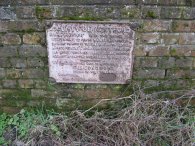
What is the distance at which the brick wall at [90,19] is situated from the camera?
110 inches

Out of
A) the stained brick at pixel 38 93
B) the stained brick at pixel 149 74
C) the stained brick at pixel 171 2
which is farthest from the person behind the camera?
the stained brick at pixel 38 93

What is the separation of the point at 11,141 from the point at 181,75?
1.84 m

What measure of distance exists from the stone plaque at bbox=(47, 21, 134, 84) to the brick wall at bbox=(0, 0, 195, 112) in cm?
7

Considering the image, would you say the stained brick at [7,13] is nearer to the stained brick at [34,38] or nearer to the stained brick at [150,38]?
the stained brick at [34,38]

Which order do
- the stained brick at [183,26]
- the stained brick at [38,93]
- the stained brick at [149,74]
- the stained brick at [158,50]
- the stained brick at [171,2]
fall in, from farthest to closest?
the stained brick at [38,93], the stained brick at [149,74], the stained brick at [158,50], the stained brick at [183,26], the stained brick at [171,2]

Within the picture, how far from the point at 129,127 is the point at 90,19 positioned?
111cm

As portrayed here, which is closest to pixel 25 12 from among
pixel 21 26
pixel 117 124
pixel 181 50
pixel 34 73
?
pixel 21 26

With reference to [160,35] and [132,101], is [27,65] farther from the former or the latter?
[160,35]

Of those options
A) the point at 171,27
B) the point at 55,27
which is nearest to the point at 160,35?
the point at 171,27

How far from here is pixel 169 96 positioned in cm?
326

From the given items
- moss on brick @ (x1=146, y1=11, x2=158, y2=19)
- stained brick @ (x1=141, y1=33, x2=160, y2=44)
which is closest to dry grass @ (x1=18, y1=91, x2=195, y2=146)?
stained brick @ (x1=141, y1=33, x2=160, y2=44)

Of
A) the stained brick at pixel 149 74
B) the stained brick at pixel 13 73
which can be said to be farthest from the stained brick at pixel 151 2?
the stained brick at pixel 13 73

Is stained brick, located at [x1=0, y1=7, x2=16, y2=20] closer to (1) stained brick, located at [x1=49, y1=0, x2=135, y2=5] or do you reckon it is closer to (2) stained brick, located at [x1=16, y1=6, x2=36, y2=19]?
(2) stained brick, located at [x1=16, y1=6, x2=36, y2=19]

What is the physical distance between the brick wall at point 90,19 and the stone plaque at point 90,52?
7cm
